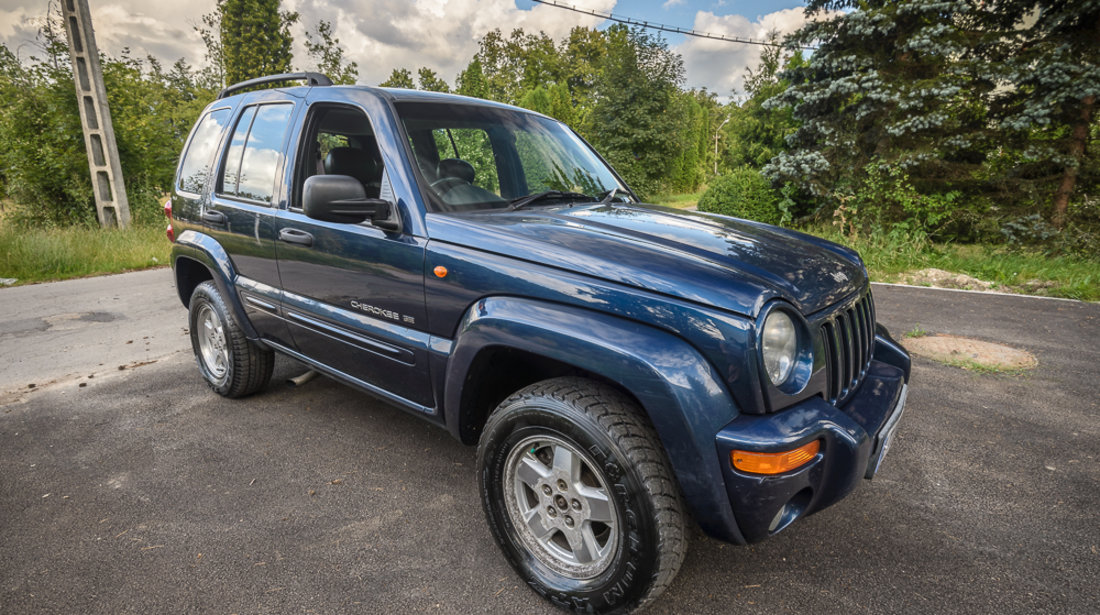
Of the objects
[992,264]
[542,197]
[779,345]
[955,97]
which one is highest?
[955,97]

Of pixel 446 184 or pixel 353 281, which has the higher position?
pixel 446 184

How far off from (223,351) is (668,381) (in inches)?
134

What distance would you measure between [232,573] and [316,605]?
44 centimetres

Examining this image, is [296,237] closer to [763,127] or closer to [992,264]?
[992,264]

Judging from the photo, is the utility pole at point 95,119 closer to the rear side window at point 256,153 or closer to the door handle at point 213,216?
the door handle at point 213,216

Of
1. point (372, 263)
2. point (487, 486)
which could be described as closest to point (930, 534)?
point (487, 486)

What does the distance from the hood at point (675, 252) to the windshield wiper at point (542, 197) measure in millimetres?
104

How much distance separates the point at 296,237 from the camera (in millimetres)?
2891

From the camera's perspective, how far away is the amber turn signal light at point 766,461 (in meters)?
1.63

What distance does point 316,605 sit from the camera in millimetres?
2055

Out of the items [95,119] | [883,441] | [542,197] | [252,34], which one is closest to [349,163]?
[542,197]

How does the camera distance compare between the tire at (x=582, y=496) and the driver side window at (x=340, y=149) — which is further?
the driver side window at (x=340, y=149)

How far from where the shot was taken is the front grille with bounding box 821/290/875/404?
2008mm

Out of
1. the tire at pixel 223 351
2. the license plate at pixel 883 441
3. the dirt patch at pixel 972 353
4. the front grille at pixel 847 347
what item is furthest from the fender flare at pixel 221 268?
the dirt patch at pixel 972 353
